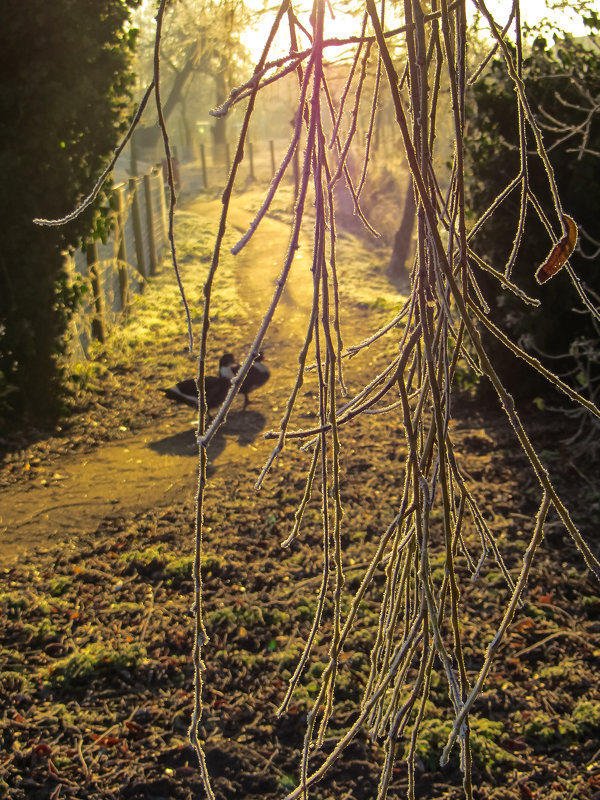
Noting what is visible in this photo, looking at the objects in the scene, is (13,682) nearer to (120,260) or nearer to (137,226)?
(120,260)

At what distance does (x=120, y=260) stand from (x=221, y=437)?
4.10 metres

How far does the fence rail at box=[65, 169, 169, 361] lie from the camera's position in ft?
24.6

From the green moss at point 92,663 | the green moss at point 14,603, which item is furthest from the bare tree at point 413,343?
the green moss at point 14,603

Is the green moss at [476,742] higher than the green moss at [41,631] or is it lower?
Result: lower

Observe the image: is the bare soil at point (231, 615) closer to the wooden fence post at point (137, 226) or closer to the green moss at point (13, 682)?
the green moss at point (13, 682)

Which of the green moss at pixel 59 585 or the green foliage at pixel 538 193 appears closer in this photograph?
the green moss at pixel 59 585

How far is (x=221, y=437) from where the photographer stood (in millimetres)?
6148

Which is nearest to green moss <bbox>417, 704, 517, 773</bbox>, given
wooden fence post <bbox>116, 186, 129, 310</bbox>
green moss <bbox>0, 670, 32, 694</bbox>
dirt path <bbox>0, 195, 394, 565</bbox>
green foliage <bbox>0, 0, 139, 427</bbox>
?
green moss <bbox>0, 670, 32, 694</bbox>

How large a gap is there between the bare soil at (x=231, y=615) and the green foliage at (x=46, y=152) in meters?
0.63

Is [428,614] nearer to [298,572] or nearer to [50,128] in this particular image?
[298,572]

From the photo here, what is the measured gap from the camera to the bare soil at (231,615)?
9.48 feet

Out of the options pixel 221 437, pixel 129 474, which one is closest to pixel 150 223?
pixel 221 437

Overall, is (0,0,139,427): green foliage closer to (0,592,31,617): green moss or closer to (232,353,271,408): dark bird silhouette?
(232,353,271,408): dark bird silhouette

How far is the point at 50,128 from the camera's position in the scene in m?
5.88
